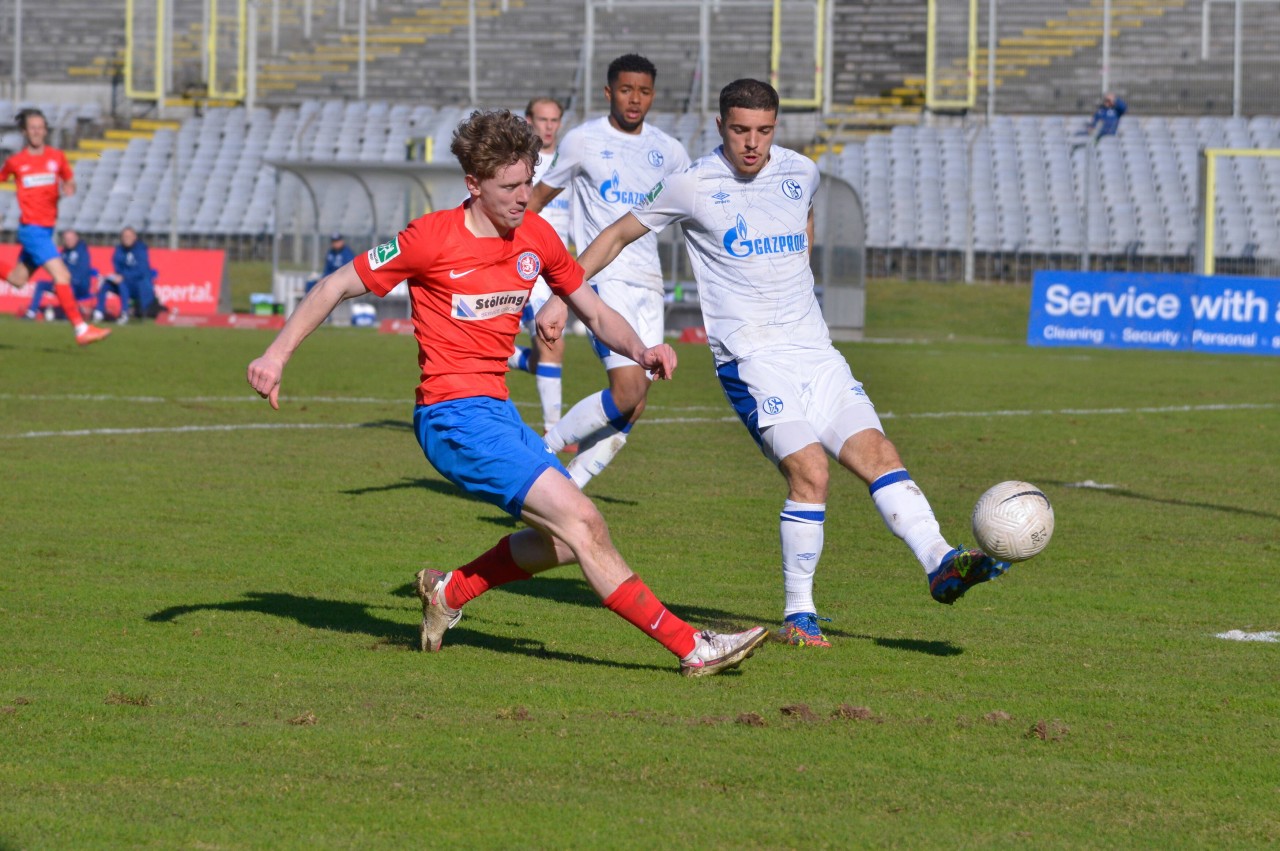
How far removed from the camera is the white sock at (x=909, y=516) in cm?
609

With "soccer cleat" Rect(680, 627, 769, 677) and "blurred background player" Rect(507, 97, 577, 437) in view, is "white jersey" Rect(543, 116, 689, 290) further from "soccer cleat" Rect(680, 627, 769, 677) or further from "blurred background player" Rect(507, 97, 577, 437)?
"soccer cleat" Rect(680, 627, 769, 677)

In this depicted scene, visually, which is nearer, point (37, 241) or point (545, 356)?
point (545, 356)

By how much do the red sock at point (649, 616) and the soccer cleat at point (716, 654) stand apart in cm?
3

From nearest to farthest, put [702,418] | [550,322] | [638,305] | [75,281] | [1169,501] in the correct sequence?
[550,322] < [638,305] < [1169,501] < [702,418] < [75,281]

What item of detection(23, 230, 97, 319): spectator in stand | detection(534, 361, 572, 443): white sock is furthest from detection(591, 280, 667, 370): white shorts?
detection(23, 230, 97, 319): spectator in stand

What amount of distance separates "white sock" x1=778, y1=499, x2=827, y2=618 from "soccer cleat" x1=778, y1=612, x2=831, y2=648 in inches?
1.0

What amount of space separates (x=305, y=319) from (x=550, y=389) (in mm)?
5690

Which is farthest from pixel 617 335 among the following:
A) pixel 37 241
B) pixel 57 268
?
pixel 37 241

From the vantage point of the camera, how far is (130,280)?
99.7 feet

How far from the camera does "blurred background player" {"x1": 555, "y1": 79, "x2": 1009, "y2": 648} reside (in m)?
6.30

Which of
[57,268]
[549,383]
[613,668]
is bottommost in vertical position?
[613,668]

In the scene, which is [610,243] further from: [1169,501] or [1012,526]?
[1169,501]

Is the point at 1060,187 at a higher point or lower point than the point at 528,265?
higher

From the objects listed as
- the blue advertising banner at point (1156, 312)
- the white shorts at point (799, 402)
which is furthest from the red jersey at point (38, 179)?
the blue advertising banner at point (1156, 312)
